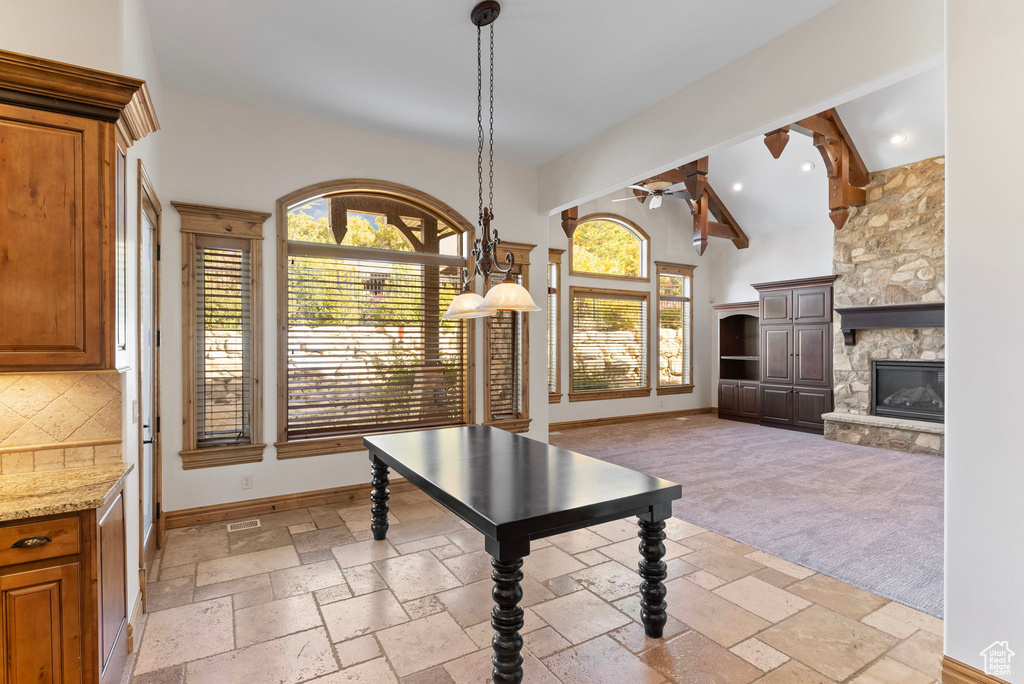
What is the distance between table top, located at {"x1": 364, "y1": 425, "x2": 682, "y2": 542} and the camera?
194 cm

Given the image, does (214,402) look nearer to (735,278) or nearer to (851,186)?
(851,186)

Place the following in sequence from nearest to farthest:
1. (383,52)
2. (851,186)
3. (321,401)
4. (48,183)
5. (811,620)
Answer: (48,183) → (811,620) → (383,52) → (321,401) → (851,186)

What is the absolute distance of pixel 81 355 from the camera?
75.8 inches

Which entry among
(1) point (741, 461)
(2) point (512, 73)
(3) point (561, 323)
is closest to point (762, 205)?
(3) point (561, 323)

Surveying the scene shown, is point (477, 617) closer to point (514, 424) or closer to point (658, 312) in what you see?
point (514, 424)

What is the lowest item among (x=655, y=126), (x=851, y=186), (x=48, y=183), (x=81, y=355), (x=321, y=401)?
(x=321, y=401)

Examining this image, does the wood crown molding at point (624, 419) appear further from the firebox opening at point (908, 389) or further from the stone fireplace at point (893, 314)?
the firebox opening at point (908, 389)

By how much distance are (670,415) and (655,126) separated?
6.18 m

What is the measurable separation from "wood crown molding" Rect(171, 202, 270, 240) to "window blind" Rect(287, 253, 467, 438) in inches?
14.0

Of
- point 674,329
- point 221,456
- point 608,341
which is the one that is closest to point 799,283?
point 674,329

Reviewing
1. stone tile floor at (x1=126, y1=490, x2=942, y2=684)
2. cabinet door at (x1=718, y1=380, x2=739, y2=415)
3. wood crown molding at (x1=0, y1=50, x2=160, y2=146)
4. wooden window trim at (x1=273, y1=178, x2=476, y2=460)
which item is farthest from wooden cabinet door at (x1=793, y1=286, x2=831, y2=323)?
wood crown molding at (x1=0, y1=50, x2=160, y2=146)

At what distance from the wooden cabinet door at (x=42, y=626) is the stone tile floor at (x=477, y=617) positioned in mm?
539

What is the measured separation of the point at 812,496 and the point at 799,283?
4.29 m

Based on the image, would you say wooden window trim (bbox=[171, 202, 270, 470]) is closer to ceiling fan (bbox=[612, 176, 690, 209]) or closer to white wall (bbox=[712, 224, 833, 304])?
ceiling fan (bbox=[612, 176, 690, 209])
